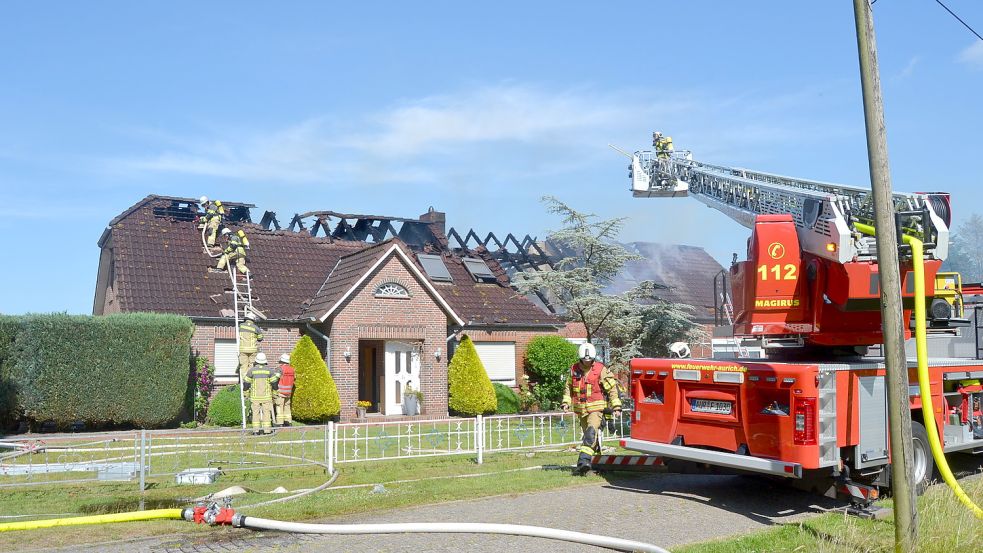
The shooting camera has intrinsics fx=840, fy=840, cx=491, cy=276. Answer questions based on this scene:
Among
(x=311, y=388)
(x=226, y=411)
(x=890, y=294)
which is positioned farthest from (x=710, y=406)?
(x=226, y=411)

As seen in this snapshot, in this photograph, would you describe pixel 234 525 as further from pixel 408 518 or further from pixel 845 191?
pixel 845 191

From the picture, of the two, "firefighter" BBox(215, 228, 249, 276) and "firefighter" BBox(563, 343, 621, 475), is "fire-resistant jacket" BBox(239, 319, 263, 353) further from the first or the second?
"firefighter" BBox(563, 343, 621, 475)

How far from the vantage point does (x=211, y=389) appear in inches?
832

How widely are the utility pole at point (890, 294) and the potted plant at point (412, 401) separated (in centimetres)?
1657

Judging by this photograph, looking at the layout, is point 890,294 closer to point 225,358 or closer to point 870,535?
point 870,535

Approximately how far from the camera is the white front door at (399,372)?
75.3 ft

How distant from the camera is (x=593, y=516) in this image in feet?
27.8

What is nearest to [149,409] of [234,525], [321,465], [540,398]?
[321,465]

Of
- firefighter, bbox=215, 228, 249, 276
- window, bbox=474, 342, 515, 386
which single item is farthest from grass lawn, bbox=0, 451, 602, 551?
firefighter, bbox=215, 228, 249, 276

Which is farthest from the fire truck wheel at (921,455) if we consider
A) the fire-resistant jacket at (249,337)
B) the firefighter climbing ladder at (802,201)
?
the fire-resistant jacket at (249,337)

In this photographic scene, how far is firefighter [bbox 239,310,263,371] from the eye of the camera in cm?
2048

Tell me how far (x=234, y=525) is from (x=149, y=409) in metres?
12.8

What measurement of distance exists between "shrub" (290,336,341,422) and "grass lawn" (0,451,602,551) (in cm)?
768

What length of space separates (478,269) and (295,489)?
1831cm
